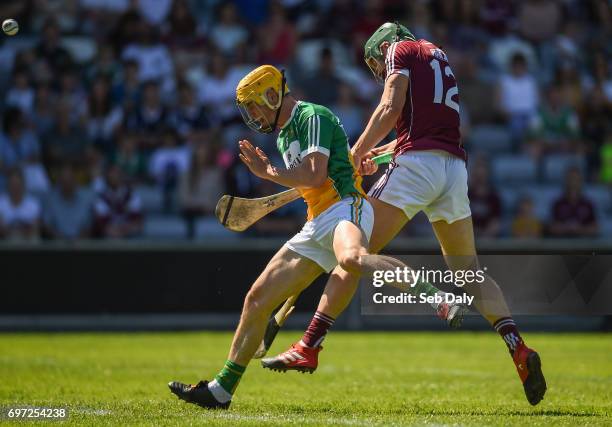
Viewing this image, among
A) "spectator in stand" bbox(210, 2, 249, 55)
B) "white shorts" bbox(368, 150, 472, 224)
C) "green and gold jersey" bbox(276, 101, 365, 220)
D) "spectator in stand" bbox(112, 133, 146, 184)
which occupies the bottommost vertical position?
"spectator in stand" bbox(112, 133, 146, 184)

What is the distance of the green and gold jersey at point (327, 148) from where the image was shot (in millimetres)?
7469

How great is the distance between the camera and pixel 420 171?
8047 mm

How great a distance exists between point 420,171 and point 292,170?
114 centimetres

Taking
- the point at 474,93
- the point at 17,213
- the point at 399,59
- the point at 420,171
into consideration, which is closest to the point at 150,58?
the point at 17,213

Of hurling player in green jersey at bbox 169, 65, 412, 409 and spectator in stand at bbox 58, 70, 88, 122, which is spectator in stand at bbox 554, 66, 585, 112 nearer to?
spectator in stand at bbox 58, 70, 88, 122

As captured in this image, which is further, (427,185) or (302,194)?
(427,185)

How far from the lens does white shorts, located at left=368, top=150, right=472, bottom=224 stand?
8047 millimetres

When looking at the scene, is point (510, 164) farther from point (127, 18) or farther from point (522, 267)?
point (127, 18)

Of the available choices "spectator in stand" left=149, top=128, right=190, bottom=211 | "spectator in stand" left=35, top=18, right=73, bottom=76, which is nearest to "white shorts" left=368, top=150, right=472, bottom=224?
"spectator in stand" left=149, top=128, right=190, bottom=211

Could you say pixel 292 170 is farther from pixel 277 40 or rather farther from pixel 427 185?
pixel 277 40

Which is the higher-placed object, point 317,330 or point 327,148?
point 327,148

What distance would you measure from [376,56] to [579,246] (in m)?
8.40

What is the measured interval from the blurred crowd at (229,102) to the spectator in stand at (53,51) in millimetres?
24

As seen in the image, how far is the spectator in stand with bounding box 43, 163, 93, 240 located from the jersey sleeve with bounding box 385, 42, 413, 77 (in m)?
9.34
